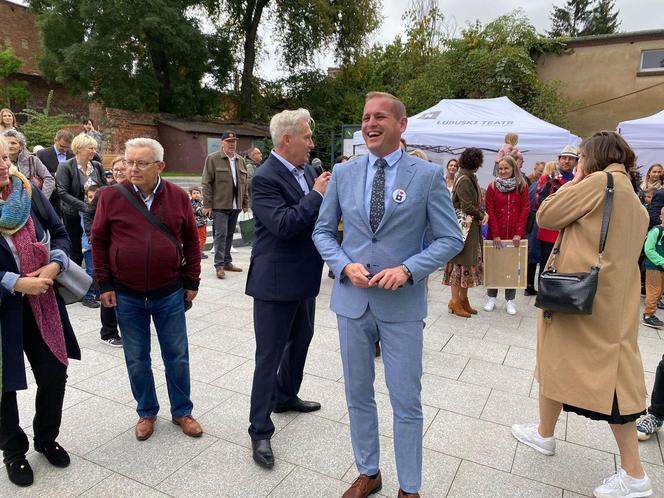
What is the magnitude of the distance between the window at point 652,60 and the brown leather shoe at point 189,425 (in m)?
18.8

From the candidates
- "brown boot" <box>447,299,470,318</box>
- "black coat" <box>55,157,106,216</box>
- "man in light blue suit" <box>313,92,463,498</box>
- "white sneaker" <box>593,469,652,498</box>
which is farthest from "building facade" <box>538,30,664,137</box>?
"man in light blue suit" <box>313,92,463,498</box>

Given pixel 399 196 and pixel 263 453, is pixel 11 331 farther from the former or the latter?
pixel 399 196

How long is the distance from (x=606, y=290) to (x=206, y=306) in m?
4.32

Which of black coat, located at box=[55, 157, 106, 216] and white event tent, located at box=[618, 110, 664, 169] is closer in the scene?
black coat, located at box=[55, 157, 106, 216]

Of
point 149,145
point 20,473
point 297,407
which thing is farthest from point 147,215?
point 297,407

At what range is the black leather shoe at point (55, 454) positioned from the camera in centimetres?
251

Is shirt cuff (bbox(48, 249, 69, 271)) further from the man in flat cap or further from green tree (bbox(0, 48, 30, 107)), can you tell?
green tree (bbox(0, 48, 30, 107))

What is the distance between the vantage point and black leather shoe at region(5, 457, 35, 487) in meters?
2.36

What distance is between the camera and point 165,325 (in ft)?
A: 9.21

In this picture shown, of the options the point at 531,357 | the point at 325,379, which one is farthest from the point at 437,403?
the point at 531,357

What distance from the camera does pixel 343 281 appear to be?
2.17m

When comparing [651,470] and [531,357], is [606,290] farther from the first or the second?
[531,357]

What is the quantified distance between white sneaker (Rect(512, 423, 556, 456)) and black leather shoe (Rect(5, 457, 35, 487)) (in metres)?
2.71

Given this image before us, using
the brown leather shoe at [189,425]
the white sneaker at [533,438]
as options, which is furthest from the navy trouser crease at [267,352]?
the white sneaker at [533,438]
